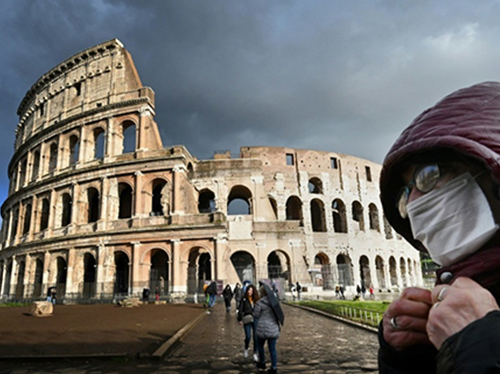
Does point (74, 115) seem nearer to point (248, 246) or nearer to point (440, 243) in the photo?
point (248, 246)

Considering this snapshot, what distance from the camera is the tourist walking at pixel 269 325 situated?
5340 millimetres

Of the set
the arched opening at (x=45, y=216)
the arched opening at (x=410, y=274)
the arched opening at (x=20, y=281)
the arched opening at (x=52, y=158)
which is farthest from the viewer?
the arched opening at (x=410, y=274)

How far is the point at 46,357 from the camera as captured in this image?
5855mm

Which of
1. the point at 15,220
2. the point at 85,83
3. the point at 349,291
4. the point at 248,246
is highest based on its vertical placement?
the point at 85,83

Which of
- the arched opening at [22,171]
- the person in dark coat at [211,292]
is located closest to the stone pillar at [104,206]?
the person in dark coat at [211,292]

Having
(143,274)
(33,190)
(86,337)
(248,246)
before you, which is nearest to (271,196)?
(248,246)

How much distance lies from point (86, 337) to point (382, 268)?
2918 cm

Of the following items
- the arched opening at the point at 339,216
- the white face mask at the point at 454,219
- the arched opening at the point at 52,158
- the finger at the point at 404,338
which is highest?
the arched opening at the point at 52,158

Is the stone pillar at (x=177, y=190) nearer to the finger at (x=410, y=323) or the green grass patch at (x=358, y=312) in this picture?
the green grass patch at (x=358, y=312)

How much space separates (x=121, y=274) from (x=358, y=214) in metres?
21.2

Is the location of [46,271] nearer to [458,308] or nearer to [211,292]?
[211,292]

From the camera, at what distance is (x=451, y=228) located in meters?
1.02

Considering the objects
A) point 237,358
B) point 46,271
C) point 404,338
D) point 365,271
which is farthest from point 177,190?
point 404,338

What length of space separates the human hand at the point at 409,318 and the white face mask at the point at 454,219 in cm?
16
